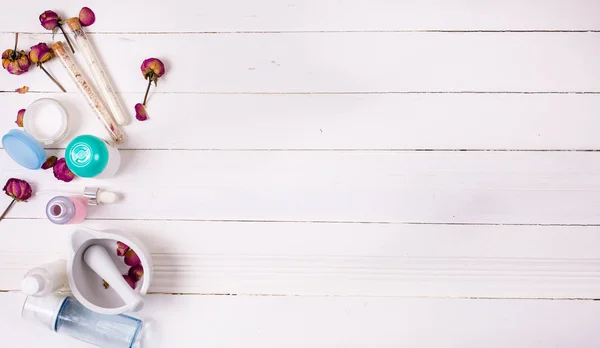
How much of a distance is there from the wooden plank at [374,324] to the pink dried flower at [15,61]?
20.7 inches

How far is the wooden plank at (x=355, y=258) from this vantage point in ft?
3.21

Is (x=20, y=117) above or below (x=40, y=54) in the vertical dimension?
below

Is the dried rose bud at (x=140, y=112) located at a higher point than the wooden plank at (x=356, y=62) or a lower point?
lower

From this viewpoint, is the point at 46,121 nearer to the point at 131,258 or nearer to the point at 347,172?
the point at 131,258

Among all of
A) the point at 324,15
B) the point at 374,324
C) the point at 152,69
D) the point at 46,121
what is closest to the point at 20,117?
the point at 46,121

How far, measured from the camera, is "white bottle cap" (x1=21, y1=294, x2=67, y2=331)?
0.92 meters

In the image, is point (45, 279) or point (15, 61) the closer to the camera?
point (45, 279)

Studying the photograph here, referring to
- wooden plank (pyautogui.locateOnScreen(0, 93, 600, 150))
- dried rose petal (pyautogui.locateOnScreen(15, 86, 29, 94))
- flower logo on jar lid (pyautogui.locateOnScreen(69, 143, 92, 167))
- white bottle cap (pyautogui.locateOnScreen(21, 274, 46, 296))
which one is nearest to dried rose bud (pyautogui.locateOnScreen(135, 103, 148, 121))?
wooden plank (pyautogui.locateOnScreen(0, 93, 600, 150))

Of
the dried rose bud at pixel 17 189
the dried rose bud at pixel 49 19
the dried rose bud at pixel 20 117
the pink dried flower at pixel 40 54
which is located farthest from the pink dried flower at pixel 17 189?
the dried rose bud at pixel 49 19

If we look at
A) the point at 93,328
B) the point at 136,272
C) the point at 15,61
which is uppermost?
the point at 15,61

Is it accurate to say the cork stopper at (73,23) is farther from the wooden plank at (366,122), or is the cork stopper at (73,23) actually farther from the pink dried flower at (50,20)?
the wooden plank at (366,122)

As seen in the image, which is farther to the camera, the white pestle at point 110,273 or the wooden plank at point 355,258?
the wooden plank at point 355,258

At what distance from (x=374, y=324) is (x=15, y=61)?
0.88 metres

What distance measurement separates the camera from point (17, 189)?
97 cm
